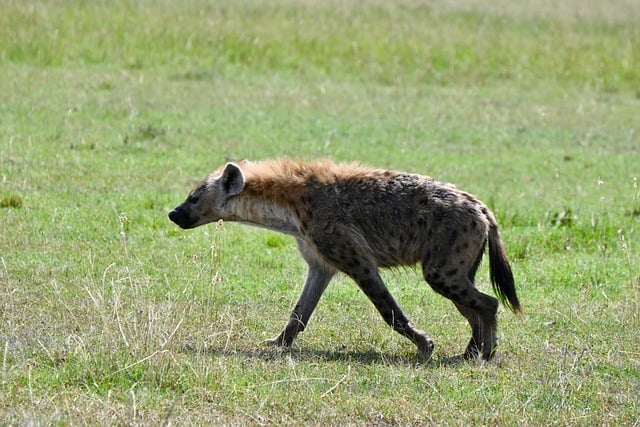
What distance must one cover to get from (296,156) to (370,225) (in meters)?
4.60

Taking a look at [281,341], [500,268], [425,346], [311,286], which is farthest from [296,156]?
[425,346]

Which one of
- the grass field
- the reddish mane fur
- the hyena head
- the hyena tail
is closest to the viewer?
the grass field

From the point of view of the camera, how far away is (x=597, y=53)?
16469 millimetres

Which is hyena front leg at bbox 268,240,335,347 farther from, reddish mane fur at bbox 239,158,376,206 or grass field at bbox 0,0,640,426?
reddish mane fur at bbox 239,158,376,206

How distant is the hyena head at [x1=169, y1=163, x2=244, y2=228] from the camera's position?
258 inches

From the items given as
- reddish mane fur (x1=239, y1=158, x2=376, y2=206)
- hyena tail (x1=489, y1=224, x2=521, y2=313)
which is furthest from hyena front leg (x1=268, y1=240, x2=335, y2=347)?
hyena tail (x1=489, y1=224, x2=521, y2=313)

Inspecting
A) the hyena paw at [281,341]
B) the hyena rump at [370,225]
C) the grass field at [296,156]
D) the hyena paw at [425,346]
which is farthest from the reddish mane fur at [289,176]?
the hyena paw at [425,346]

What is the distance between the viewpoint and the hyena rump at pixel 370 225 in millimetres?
6082

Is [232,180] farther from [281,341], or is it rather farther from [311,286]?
[281,341]

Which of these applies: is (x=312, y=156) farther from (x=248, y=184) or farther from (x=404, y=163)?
(x=248, y=184)

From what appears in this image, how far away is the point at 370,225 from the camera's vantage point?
6.33m

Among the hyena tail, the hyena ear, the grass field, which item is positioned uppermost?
the hyena ear

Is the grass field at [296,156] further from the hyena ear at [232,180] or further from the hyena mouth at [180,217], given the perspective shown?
the hyena ear at [232,180]

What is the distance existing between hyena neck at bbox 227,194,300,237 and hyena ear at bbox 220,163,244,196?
0.06 m
